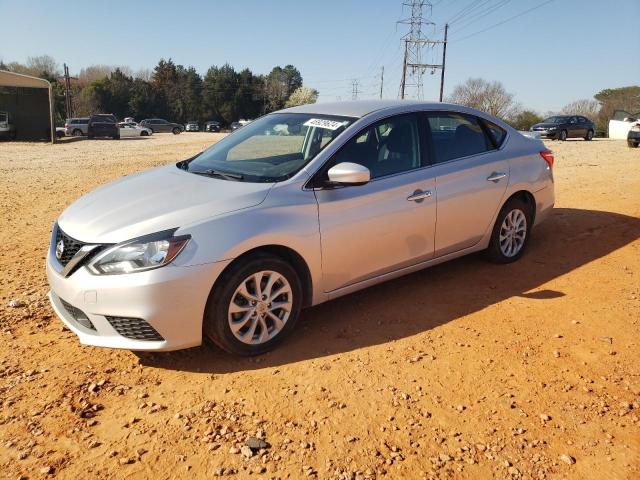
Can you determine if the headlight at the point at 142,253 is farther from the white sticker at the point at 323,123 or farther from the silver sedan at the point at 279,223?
the white sticker at the point at 323,123

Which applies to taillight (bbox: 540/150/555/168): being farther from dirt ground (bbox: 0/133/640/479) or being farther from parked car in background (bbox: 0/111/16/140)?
parked car in background (bbox: 0/111/16/140)

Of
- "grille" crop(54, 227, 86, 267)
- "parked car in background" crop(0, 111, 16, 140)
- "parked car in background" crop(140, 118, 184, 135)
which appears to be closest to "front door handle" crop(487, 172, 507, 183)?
"grille" crop(54, 227, 86, 267)

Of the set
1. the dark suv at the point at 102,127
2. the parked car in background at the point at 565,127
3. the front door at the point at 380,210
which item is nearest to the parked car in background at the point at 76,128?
the dark suv at the point at 102,127

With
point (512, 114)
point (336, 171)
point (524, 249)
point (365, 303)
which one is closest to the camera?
point (336, 171)

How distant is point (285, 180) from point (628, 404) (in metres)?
2.52

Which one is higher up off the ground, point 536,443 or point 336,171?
point 336,171

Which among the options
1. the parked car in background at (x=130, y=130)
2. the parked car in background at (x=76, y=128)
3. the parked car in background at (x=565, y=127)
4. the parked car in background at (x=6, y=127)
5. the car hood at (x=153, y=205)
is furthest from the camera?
the parked car in background at (x=130, y=130)

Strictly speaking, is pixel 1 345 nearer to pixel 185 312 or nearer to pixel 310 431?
pixel 185 312

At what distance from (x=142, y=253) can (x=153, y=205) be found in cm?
47

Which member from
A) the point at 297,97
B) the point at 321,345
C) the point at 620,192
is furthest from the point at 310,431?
the point at 297,97

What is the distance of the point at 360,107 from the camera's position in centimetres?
455

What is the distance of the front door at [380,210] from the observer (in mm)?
3875

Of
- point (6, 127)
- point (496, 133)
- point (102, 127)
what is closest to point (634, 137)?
point (496, 133)

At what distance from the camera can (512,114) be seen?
60.9 m
